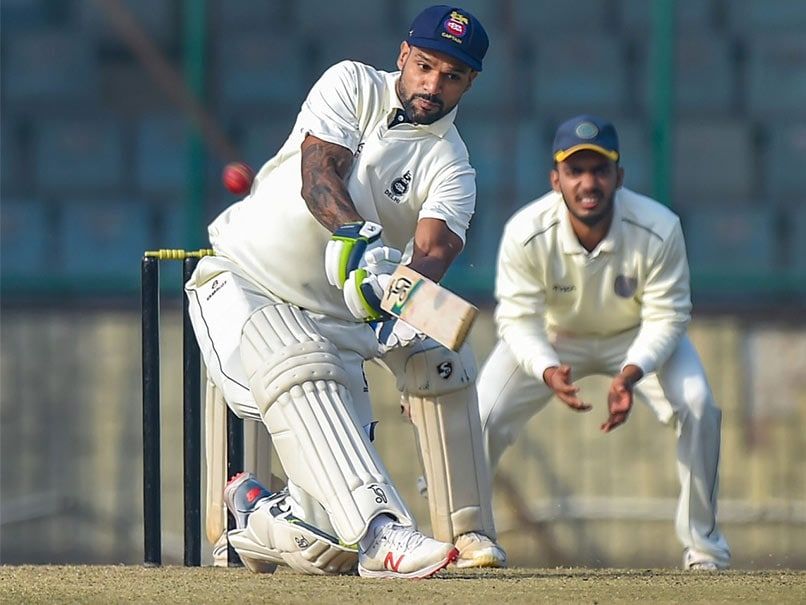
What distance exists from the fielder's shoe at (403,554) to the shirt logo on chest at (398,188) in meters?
0.89

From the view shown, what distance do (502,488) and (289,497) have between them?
151 inches

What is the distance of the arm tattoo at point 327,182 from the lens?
416cm

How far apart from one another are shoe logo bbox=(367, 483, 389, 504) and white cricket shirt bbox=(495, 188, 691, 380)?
6.32 ft

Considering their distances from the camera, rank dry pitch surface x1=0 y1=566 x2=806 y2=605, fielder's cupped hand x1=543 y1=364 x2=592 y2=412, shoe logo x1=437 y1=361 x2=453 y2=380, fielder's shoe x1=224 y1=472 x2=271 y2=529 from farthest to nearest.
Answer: fielder's cupped hand x1=543 y1=364 x2=592 y2=412
shoe logo x1=437 y1=361 x2=453 y2=380
fielder's shoe x1=224 y1=472 x2=271 y2=529
dry pitch surface x1=0 y1=566 x2=806 y2=605

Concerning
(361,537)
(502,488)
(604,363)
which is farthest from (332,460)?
(502,488)

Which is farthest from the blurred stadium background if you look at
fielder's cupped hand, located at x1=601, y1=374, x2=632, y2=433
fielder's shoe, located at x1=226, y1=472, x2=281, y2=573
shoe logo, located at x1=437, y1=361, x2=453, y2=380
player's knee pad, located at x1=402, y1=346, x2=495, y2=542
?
fielder's shoe, located at x1=226, y1=472, x2=281, y2=573

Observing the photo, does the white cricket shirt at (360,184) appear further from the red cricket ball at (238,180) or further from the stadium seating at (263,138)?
the stadium seating at (263,138)

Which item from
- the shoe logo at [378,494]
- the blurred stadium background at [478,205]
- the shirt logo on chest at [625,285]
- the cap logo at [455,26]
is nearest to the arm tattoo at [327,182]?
the cap logo at [455,26]

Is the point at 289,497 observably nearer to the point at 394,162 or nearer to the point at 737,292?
the point at 394,162

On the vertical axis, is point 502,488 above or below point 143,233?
below

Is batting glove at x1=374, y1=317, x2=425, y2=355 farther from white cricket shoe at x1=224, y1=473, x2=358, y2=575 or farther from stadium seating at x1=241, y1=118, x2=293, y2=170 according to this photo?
stadium seating at x1=241, y1=118, x2=293, y2=170

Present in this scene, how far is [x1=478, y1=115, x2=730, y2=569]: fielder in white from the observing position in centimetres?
577

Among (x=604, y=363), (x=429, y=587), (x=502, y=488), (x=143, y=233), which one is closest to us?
(x=429, y=587)

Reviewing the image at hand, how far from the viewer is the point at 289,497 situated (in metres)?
4.37
